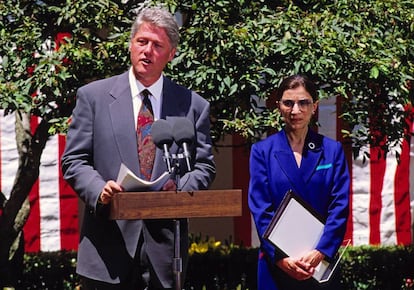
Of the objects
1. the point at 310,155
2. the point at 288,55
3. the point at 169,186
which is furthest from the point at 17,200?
the point at 169,186

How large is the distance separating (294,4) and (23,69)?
6.13ft

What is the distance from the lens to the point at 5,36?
699 cm

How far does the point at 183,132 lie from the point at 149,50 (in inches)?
19.5

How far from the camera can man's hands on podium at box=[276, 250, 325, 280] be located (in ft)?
17.3

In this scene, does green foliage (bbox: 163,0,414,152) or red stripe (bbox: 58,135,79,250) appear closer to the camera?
green foliage (bbox: 163,0,414,152)

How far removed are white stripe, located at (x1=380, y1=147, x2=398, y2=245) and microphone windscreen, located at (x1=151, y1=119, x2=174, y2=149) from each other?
270 inches

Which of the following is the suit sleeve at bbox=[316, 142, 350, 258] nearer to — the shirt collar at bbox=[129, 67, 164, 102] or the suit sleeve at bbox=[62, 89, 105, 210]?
the shirt collar at bbox=[129, 67, 164, 102]

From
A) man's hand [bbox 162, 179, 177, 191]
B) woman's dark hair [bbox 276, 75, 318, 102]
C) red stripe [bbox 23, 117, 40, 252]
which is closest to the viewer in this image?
man's hand [bbox 162, 179, 177, 191]

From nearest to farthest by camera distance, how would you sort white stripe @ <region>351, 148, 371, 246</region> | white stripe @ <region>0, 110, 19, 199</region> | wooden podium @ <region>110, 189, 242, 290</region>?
wooden podium @ <region>110, 189, 242, 290</region> → white stripe @ <region>0, 110, 19, 199</region> → white stripe @ <region>351, 148, 371, 246</region>

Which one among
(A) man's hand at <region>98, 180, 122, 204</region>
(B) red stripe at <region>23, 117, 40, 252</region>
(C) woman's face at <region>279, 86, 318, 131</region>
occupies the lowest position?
(B) red stripe at <region>23, 117, 40, 252</region>

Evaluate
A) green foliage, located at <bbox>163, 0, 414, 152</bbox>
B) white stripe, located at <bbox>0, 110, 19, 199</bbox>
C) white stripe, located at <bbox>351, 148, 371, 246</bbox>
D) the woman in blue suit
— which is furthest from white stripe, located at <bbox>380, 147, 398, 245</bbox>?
the woman in blue suit

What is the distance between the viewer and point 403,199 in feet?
36.3

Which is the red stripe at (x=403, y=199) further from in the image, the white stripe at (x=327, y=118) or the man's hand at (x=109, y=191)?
the man's hand at (x=109, y=191)

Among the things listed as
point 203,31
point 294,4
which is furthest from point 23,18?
point 294,4
